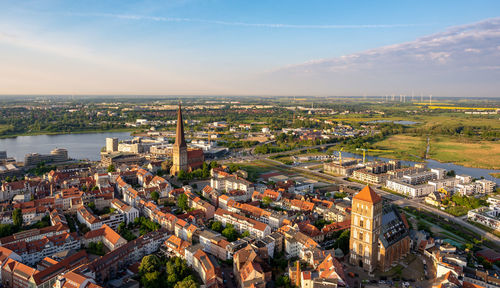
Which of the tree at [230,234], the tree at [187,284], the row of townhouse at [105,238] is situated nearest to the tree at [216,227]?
the tree at [230,234]

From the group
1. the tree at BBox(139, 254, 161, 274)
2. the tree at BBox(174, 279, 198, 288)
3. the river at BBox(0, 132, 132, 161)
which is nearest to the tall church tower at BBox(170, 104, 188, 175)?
the tree at BBox(139, 254, 161, 274)

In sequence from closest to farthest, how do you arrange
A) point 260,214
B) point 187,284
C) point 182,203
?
point 187,284
point 260,214
point 182,203

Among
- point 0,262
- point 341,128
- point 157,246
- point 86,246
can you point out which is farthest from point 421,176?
point 341,128

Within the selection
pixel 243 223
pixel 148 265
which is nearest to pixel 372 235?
pixel 243 223

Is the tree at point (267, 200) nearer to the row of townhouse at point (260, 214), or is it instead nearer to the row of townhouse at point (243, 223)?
the row of townhouse at point (260, 214)

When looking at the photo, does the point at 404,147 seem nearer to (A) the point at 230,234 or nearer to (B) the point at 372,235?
(B) the point at 372,235

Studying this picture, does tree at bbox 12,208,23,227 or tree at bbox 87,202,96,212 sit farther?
tree at bbox 87,202,96,212

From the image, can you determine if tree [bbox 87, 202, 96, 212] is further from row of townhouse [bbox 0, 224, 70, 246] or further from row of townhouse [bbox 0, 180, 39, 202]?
row of townhouse [bbox 0, 180, 39, 202]
